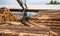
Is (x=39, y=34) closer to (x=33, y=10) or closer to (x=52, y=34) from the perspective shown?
(x=52, y=34)

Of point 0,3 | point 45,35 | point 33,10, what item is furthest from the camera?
point 0,3

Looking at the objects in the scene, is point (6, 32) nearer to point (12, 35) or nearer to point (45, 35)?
point (12, 35)

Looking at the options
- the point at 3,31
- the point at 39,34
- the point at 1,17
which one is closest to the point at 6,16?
the point at 1,17

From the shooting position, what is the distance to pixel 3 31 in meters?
1.27

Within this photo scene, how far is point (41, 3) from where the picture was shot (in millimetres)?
5344

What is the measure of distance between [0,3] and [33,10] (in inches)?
57.1

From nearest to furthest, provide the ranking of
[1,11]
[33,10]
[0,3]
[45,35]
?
[45,35] < [1,11] < [33,10] < [0,3]

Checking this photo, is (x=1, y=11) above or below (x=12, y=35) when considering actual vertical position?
below

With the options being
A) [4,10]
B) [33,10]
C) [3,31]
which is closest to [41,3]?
[33,10]

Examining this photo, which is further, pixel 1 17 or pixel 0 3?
pixel 0 3

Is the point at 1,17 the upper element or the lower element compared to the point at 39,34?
lower

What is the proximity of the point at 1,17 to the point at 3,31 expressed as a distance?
1.02m

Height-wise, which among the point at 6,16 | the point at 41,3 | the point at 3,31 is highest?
the point at 3,31

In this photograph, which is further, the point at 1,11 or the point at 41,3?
the point at 41,3
